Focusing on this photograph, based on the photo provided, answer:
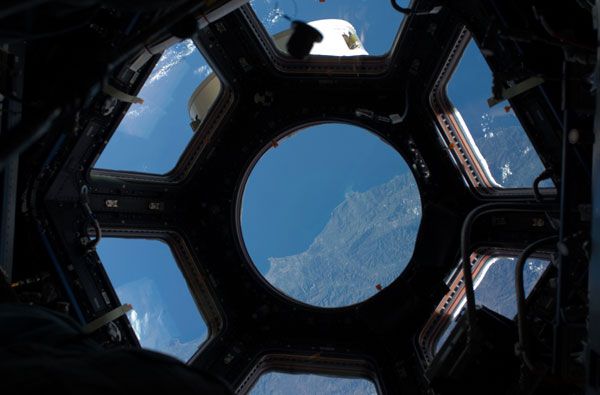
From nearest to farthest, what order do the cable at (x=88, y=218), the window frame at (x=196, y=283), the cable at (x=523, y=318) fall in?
the cable at (x=523, y=318) → the cable at (x=88, y=218) → the window frame at (x=196, y=283)

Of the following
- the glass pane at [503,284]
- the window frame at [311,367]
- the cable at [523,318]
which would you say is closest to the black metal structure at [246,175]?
the window frame at [311,367]

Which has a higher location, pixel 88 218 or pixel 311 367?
pixel 88 218

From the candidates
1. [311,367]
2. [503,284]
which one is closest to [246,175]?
[311,367]

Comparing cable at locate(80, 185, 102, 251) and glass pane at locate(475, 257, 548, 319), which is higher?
cable at locate(80, 185, 102, 251)

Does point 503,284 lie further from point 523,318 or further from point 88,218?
point 88,218

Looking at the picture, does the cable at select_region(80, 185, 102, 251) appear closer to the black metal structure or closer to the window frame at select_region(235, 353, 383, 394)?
the black metal structure

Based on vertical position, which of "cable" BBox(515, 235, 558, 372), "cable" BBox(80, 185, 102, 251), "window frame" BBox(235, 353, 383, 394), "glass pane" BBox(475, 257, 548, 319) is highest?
"cable" BBox(80, 185, 102, 251)

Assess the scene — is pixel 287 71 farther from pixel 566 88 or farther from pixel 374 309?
pixel 566 88

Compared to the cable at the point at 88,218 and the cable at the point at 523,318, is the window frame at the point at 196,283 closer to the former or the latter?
the cable at the point at 88,218

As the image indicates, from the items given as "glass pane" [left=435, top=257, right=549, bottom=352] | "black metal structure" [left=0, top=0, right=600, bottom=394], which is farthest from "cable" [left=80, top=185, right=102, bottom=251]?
"glass pane" [left=435, top=257, right=549, bottom=352]
